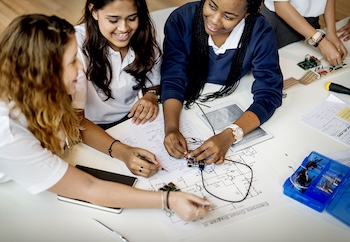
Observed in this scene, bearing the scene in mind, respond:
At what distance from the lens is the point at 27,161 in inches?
36.7

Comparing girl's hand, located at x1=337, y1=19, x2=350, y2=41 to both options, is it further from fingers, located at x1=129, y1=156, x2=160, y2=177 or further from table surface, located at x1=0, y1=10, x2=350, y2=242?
fingers, located at x1=129, y1=156, x2=160, y2=177

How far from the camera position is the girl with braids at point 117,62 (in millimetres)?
1293

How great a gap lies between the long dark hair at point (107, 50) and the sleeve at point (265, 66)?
0.40 m

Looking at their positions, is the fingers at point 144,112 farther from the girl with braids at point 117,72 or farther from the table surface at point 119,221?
the table surface at point 119,221

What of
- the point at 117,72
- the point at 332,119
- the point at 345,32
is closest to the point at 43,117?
the point at 117,72

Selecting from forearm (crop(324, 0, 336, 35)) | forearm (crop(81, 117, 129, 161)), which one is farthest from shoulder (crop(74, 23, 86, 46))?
forearm (crop(324, 0, 336, 35))

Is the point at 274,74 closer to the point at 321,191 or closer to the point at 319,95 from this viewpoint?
the point at 319,95

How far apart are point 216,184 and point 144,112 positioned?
41cm

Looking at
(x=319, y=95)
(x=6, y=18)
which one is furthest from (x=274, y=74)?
(x=6, y=18)

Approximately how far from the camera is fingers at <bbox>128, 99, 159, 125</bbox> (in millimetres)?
1344

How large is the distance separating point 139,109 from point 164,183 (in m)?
0.37

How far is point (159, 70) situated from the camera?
1579 mm

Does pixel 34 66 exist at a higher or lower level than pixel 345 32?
lower

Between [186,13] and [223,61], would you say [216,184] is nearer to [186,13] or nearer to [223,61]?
[223,61]
